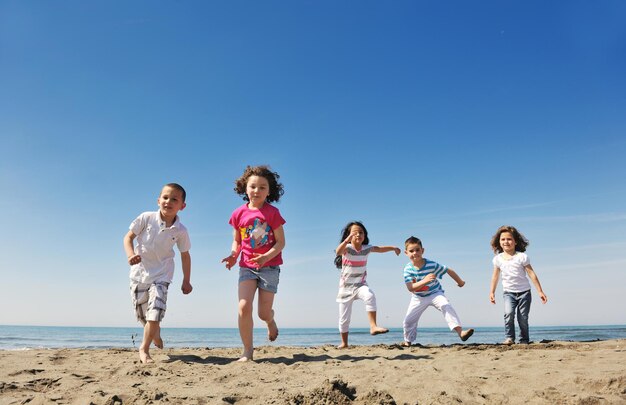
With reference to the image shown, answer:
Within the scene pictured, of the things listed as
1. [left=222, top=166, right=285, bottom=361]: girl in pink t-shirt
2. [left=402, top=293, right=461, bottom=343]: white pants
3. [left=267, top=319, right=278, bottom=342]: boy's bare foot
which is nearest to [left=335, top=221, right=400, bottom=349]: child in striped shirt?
[left=402, top=293, right=461, bottom=343]: white pants

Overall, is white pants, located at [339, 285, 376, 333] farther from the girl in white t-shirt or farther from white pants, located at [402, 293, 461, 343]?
the girl in white t-shirt

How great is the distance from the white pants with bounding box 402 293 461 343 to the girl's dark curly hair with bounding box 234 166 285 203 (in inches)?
120

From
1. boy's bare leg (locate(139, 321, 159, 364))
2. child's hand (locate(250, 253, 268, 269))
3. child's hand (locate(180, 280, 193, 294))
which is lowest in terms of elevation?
boy's bare leg (locate(139, 321, 159, 364))

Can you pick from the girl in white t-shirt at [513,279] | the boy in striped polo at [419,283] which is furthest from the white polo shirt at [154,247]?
the girl in white t-shirt at [513,279]

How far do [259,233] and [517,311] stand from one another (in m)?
5.06

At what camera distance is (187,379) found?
140 inches

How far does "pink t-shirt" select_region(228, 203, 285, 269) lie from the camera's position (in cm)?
490

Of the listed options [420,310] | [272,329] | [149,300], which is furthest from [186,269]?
[420,310]

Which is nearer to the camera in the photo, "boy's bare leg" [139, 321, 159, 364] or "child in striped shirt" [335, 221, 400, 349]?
"boy's bare leg" [139, 321, 159, 364]

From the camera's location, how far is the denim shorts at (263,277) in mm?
4820

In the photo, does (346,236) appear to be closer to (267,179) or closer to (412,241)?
(412,241)

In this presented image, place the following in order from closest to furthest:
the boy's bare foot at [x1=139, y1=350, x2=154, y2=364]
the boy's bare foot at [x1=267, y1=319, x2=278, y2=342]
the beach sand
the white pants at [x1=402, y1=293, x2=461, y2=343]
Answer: the beach sand, the boy's bare foot at [x1=139, y1=350, x2=154, y2=364], the boy's bare foot at [x1=267, y1=319, x2=278, y2=342], the white pants at [x1=402, y1=293, x2=461, y2=343]

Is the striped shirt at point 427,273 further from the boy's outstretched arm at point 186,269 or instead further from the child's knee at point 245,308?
the boy's outstretched arm at point 186,269

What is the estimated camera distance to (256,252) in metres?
4.89
